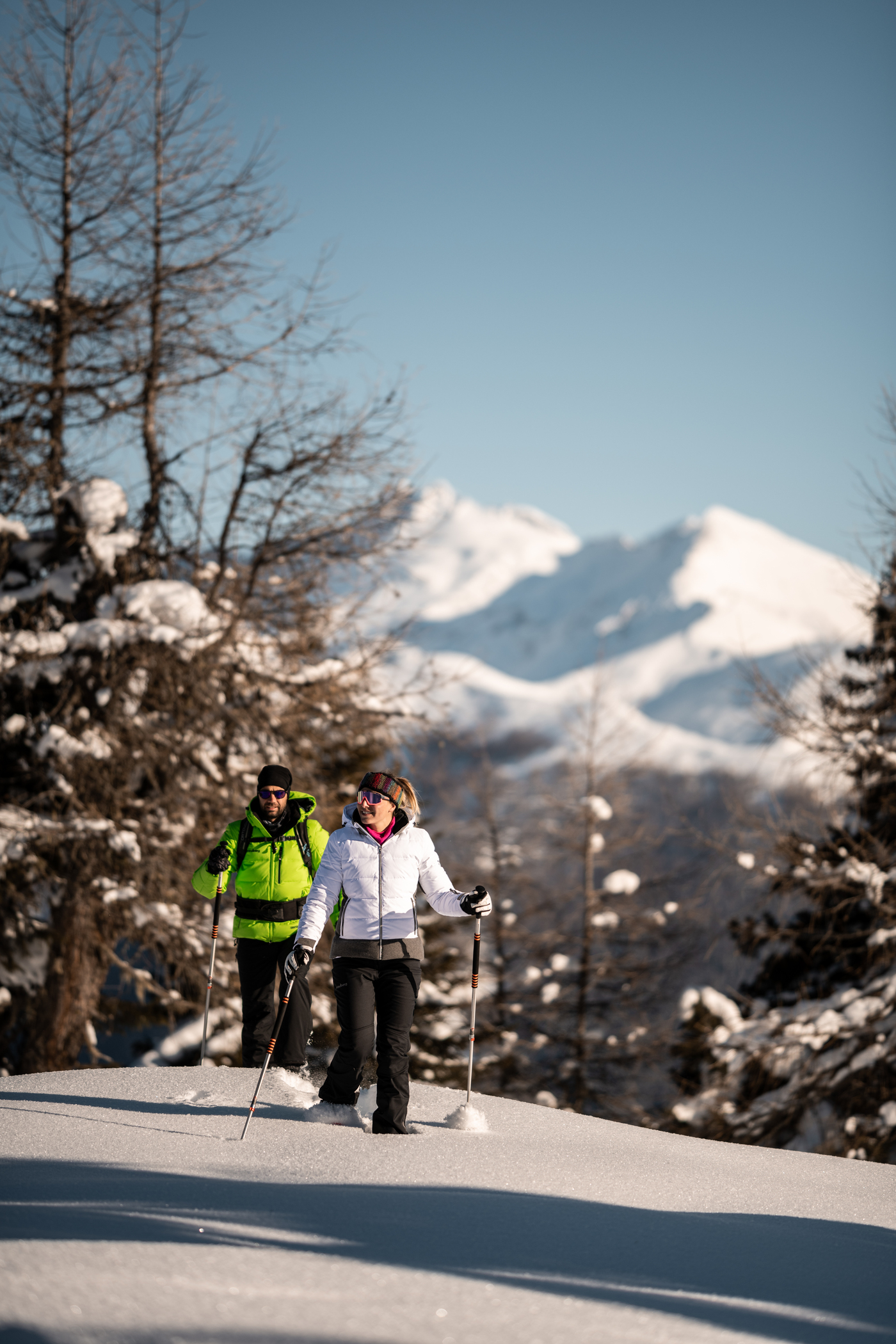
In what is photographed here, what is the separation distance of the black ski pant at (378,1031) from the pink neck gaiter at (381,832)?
1.98 ft

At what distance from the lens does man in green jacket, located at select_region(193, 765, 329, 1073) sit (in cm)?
621

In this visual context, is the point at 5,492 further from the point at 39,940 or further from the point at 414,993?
the point at 414,993

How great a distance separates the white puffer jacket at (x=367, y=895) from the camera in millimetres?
5246

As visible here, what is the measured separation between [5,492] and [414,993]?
331 inches

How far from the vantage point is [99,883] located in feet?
32.7

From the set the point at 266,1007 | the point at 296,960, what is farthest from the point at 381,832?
the point at 266,1007

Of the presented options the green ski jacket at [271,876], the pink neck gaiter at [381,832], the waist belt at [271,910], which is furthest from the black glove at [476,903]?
the waist belt at [271,910]

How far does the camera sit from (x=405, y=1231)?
12.1 feet

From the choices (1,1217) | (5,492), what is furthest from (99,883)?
(1,1217)

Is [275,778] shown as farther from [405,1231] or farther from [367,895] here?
[405,1231]

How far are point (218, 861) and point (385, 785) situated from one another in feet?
4.86

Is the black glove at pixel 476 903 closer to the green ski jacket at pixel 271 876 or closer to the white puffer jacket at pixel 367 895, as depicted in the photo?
the white puffer jacket at pixel 367 895

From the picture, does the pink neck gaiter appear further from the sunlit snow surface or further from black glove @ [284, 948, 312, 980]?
the sunlit snow surface

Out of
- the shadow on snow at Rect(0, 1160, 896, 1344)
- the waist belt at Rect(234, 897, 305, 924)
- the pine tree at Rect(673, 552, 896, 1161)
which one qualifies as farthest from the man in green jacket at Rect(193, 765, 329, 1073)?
the pine tree at Rect(673, 552, 896, 1161)
